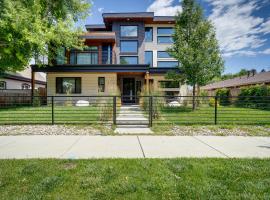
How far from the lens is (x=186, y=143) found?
6.81 m

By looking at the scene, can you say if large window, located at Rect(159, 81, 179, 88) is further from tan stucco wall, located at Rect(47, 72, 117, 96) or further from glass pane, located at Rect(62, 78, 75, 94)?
glass pane, located at Rect(62, 78, 75, 94)

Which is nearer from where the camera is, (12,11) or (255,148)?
(12,11)


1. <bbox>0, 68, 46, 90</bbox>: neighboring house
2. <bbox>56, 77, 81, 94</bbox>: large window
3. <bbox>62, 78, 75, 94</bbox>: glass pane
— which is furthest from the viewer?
<bbox>0, 68, 46, 90</bbox>: neighboring house

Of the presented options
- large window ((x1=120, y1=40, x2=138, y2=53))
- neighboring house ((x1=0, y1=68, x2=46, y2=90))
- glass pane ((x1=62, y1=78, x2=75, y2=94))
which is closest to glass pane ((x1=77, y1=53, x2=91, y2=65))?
glass pane ((x1=62, y1=78, x2=75, y2=94))

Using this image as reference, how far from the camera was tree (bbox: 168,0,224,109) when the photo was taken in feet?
53.8

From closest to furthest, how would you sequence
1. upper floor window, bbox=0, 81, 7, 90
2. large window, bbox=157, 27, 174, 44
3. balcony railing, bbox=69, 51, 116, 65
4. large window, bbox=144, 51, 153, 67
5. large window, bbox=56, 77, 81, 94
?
large window, bbox=56, 77, 81, 94, balcony railing, bbox=69, 51, 116, 65, upper floor window, bbox=0, 81, 7, 90, large window, bbox=157, 27, 174, 44, large window, bbox=144, 51, 153, 67

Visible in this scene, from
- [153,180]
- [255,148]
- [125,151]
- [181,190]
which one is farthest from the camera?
[255,148]

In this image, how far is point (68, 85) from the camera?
69.6 feet

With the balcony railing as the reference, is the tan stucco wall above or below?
below

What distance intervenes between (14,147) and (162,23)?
27611 mm

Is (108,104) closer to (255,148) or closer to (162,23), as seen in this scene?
(255,148)

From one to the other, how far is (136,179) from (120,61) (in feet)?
84.1

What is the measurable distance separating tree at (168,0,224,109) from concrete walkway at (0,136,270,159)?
9491 mm

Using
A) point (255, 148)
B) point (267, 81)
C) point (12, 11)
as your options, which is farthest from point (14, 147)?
point (267, 81)
